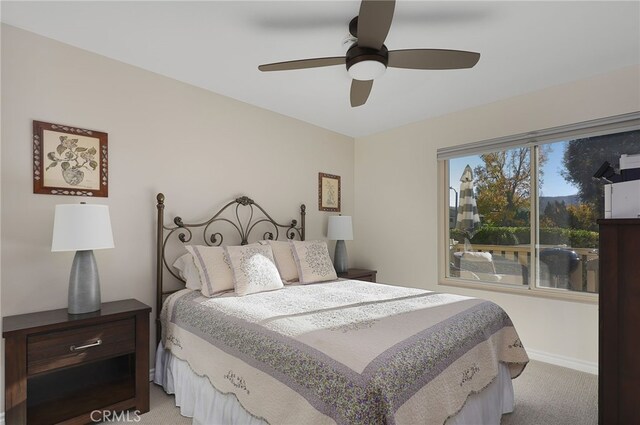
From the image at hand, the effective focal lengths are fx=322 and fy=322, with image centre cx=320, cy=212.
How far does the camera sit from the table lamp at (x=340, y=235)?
391 centimetres

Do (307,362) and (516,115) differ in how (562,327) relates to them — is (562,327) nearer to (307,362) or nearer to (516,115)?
(516,115)

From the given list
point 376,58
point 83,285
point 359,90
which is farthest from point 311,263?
point 376,58

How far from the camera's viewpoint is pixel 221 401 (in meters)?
1.82

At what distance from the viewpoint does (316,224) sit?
13.5 feet

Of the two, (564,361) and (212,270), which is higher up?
(212,270)

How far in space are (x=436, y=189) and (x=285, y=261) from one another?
6.51 ft

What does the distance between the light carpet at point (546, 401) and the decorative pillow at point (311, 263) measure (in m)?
1.40

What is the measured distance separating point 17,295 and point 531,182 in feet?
13.9

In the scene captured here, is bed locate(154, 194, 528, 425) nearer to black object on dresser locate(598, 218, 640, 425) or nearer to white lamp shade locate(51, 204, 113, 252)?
black object on dresser locate(598, 218, 640, 425)

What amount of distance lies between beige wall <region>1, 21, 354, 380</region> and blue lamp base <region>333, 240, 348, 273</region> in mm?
791

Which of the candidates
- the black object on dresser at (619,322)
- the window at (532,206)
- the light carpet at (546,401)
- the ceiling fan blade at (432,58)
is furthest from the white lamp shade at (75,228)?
the window at (532,206)

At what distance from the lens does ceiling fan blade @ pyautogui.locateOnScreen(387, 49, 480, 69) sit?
6.07 feet

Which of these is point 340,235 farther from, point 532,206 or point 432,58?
point 432,58

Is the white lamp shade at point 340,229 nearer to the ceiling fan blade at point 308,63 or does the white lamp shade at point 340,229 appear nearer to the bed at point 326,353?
the bed at point 326,353
